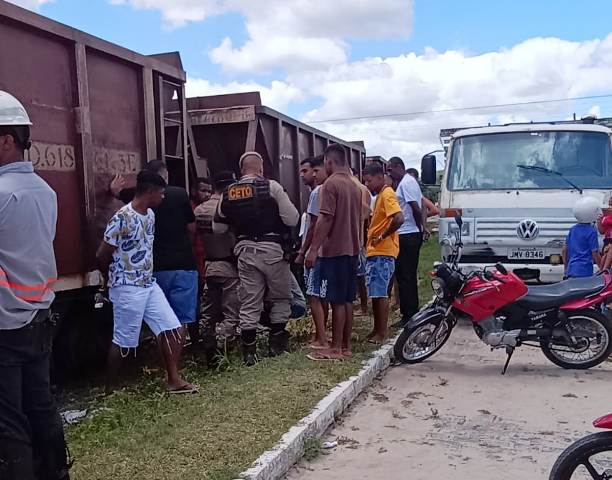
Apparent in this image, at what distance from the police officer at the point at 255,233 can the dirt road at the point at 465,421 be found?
3.85ft

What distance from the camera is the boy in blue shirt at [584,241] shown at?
22.6 feet

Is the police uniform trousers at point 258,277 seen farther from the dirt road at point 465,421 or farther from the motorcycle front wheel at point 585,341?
the motorcycle front wheel at point 585,341

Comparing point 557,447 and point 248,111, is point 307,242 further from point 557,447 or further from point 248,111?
point 557,447

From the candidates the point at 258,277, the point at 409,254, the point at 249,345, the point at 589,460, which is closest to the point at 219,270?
the point at 258,277

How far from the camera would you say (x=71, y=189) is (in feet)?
16.7

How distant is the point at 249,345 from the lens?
6027 mm

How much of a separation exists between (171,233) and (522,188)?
454 cm

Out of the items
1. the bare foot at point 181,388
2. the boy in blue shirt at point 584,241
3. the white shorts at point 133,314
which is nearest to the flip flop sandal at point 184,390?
the bare foot at point 181,388

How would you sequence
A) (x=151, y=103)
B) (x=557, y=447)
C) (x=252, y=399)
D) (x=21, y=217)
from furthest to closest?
(x=151, y=103) < (x=252, y=399) < (x=557, y=447) < (x=21, y=217)

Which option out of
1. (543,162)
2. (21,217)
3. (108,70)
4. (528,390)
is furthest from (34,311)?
(543,162)

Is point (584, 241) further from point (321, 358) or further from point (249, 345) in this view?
A: point (249, 345)

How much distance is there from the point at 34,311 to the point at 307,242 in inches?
147

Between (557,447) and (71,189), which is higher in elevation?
(71,189)

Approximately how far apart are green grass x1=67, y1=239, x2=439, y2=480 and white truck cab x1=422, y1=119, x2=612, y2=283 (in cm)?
275
